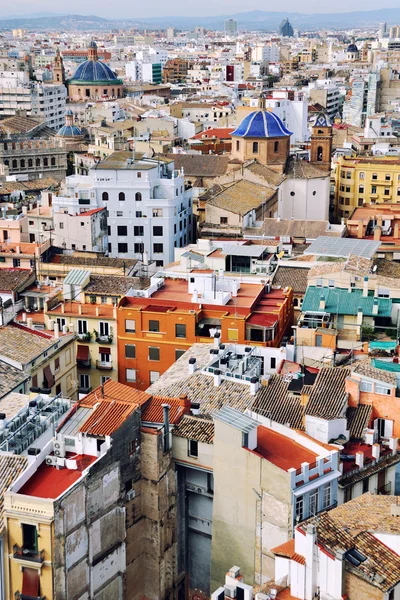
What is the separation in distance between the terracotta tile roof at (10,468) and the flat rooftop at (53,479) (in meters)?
0.39

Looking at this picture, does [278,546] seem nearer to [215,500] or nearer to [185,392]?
[215,500]

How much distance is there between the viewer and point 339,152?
7919 cm

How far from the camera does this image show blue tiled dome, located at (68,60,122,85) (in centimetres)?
15688

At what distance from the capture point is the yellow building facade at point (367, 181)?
6669 cm

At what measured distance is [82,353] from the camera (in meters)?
38.9

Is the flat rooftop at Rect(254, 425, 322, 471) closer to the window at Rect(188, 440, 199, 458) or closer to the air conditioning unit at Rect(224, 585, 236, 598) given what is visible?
the window at Rect(188, 440, 199, 458)

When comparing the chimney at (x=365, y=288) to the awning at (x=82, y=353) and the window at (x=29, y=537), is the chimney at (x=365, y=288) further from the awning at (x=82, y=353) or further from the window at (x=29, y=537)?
the window at (x=29, y=537)

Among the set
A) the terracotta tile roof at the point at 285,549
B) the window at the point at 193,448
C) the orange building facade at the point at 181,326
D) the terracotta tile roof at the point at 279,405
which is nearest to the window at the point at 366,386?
the terracotta tile roof at the point at 279,405

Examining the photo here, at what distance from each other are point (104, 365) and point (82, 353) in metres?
1.15

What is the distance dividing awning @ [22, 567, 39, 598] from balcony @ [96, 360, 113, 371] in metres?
15.8

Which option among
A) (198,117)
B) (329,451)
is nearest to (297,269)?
(329,451)

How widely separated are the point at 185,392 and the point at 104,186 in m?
28.0

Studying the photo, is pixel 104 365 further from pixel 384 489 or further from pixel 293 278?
pixel 384 489

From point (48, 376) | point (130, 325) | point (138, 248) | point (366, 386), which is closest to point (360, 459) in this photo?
point (366, 386)
